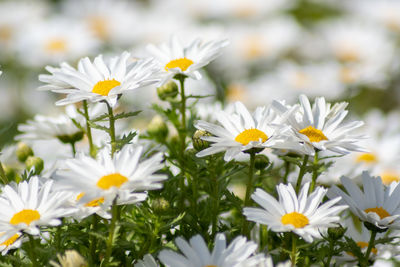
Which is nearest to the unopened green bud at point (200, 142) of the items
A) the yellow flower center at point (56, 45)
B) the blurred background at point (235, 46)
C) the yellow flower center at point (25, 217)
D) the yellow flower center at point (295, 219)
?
the yellow flower center at point (295, 219)

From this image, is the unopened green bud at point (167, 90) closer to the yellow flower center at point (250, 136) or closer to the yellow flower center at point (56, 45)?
the yellow flower center at point (250, 136)

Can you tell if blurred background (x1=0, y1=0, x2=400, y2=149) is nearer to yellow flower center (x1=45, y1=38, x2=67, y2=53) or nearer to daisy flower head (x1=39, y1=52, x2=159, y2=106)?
yellow flower center (x1=45, y1=38, x2=67, y2=53)

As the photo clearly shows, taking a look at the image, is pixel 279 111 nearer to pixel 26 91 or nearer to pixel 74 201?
pixel 74 201

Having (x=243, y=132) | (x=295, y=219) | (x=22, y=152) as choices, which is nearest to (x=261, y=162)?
(x=243, y=132)

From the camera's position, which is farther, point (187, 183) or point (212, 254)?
point (187, 183)

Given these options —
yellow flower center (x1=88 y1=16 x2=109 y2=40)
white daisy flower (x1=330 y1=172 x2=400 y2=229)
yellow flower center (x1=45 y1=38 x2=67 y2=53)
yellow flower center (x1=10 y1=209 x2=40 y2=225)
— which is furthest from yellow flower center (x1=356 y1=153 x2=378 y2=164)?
yellow flower center (x1=88 y1=16 x2=109 y2=40)

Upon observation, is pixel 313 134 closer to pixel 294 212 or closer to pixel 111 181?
pixel 294 212
